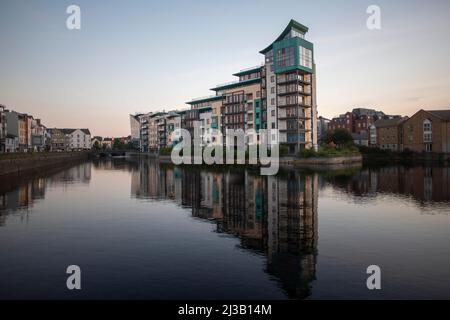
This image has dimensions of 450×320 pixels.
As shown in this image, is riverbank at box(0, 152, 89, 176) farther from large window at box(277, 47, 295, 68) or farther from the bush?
large window at box(277, 47, 295, 68)

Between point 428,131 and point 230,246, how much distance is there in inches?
5187

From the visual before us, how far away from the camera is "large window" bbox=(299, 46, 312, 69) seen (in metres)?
103

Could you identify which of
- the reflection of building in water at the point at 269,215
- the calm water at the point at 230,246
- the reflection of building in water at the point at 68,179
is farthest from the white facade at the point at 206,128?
the calm water at the point at 230,246

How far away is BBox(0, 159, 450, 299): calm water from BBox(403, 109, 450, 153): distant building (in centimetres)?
9741

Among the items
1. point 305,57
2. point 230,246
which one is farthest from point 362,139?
point 230,246

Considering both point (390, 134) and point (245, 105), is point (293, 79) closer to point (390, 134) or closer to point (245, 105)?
point (245, 105)

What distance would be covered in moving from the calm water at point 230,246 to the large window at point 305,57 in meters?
70.7

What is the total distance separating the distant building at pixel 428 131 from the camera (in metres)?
123

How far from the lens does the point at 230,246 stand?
21.5m

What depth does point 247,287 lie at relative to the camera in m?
15.0

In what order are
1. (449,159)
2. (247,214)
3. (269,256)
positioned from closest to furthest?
(269,256) → (247,214) → (449,159)
